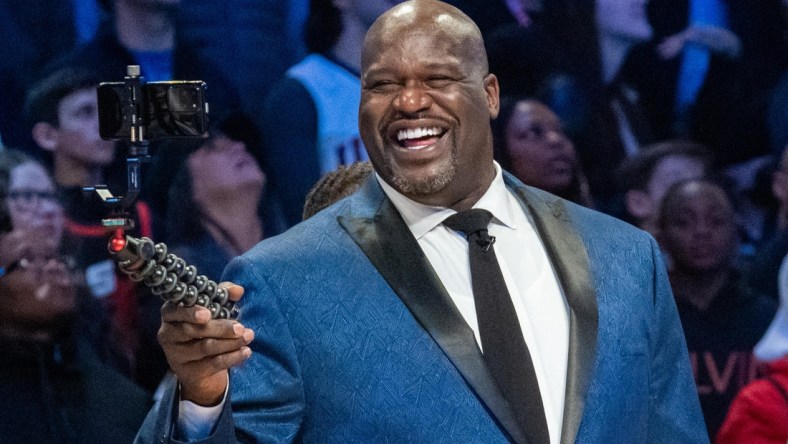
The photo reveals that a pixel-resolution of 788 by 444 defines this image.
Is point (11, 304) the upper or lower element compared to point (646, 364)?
lower

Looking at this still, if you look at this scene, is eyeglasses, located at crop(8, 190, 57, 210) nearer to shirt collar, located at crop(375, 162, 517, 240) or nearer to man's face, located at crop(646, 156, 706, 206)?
shirt collar, located at crop(375, 162, 517, 240)

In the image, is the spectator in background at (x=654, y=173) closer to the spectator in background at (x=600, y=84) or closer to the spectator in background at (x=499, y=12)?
the spectator in background at (x=600, y=84)

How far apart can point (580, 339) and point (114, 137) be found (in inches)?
34.8

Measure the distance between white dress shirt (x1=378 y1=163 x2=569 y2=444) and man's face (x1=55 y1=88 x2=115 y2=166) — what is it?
61.4 inches

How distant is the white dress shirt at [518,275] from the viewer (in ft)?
6.50

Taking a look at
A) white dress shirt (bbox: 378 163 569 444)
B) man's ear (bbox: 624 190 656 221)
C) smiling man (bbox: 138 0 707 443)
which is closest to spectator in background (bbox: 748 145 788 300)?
man's ear (bbox: 624 190 656 221)

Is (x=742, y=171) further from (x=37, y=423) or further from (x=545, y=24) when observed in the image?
(x=37, y=423)

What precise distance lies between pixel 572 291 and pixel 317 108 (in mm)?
1722

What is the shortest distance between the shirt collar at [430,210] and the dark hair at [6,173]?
155cm

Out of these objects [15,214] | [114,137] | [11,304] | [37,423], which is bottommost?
[37,423]

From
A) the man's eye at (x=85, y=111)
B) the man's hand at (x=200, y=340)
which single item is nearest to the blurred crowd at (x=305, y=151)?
the man's eye at (x=85, y=111)

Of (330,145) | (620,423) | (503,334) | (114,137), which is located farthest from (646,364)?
(330,145)

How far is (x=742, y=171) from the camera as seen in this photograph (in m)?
3.78

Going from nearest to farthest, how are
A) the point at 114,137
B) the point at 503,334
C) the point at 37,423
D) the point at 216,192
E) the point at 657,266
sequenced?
1. the point at 114,137
2. the point at 503,334
3. the point at 657,266
4. the point at 37,423
5. the point at 216,192
